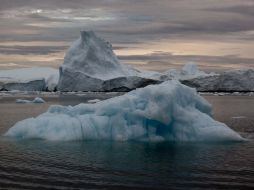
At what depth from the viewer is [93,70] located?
73938mm

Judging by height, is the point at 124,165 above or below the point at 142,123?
below

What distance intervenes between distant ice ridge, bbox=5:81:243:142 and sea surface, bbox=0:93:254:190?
632mm

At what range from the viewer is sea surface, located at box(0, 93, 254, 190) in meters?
11.3

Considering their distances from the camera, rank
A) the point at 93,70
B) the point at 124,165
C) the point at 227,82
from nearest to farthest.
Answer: the point at 124,165 → the point at 93,70 → the point at 227,82

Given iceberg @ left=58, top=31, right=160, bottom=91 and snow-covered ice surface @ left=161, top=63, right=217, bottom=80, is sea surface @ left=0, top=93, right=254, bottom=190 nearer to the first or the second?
iceberg @ left=58, top=31, right=160, bottom=91

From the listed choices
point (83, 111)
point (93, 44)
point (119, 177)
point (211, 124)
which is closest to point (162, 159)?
point (119, 177)

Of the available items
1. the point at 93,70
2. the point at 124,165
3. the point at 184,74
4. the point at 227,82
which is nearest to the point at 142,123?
the point at 124,165

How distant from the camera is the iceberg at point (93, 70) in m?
71.2

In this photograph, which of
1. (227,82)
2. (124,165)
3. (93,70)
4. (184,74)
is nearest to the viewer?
(124,165)

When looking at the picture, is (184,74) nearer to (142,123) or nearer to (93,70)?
(93,70)

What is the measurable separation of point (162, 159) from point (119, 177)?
3123 mm

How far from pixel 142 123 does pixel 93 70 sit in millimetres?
56075

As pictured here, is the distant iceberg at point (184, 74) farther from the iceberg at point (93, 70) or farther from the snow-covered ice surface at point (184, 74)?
the iceberg at point (93, 70)

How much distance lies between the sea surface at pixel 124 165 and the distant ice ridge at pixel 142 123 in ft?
2.07
